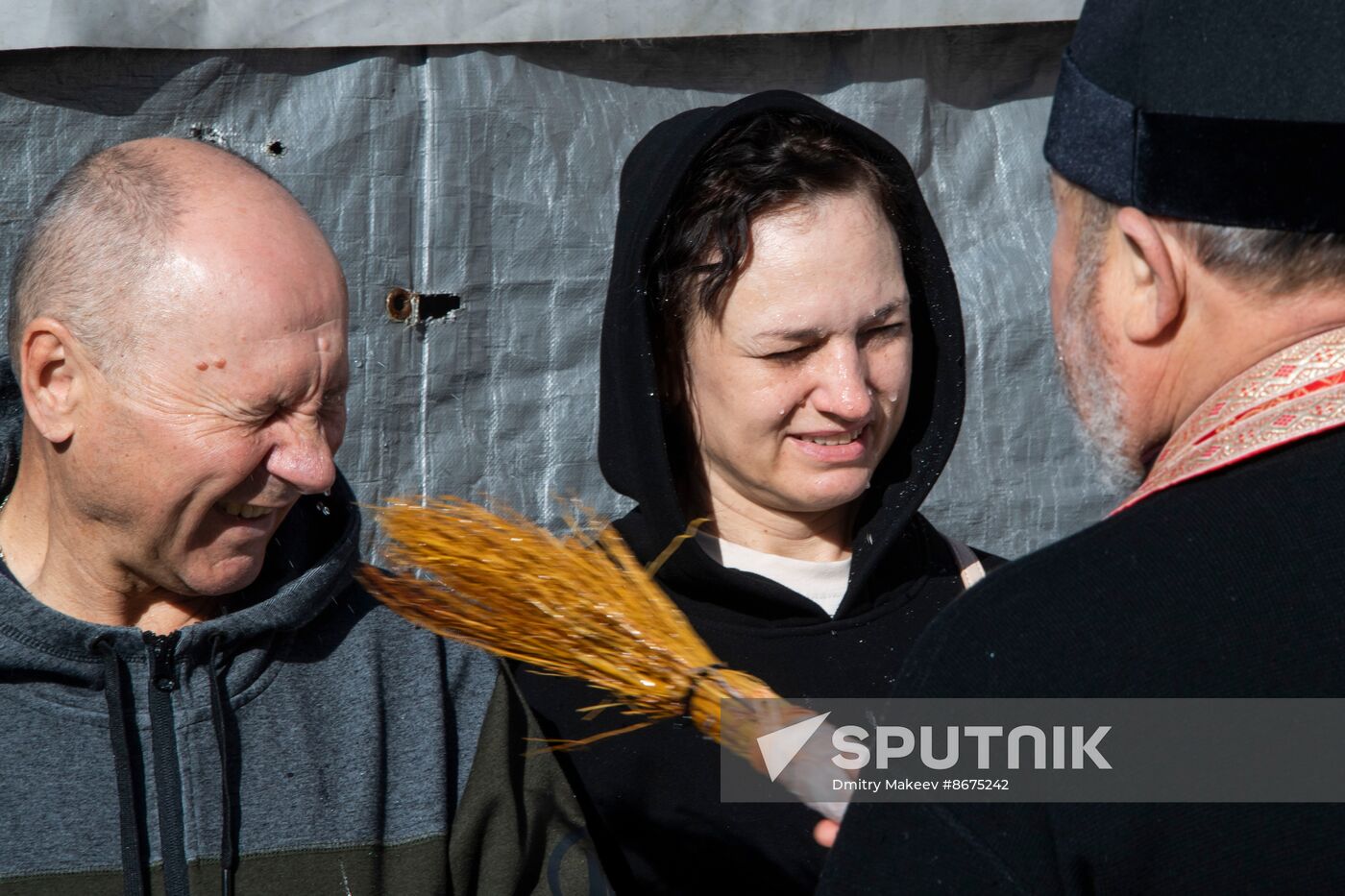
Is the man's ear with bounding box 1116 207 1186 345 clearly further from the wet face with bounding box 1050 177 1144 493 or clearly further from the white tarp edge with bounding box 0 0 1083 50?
the white tarp edge with bounding box 0 0 1083 50

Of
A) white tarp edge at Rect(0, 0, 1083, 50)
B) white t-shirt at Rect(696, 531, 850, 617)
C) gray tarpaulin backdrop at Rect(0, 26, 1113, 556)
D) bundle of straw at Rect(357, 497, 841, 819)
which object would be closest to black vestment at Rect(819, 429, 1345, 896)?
bundle of straw at Rect(357, 497, 841, 819)

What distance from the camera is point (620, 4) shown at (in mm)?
2906

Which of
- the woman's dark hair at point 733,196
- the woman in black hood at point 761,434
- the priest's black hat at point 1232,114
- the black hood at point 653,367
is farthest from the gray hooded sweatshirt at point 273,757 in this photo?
the priest's black hat at point 1232,114

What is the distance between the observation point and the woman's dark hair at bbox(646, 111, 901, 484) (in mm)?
2195

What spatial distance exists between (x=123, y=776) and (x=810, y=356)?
1.23m

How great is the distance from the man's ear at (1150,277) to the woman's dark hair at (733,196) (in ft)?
3.18

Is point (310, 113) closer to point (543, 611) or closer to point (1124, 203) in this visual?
point (543, 611)

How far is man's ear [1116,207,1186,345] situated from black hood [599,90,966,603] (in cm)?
106

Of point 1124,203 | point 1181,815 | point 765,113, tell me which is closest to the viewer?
point 1181,815

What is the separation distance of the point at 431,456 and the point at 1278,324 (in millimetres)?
2104

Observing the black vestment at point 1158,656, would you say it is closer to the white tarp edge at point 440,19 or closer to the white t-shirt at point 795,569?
the white t-shirt at point 795,569

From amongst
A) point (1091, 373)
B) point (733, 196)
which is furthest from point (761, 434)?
point (1091, 373)

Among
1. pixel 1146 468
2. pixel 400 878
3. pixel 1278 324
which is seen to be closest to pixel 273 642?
pixel 400 878

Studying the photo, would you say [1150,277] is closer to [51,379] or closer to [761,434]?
[761,434]
